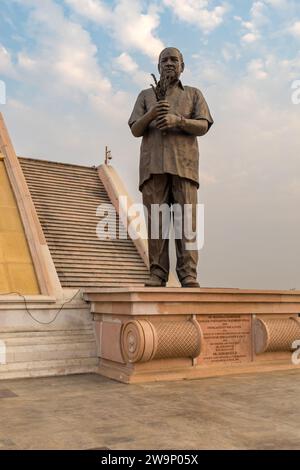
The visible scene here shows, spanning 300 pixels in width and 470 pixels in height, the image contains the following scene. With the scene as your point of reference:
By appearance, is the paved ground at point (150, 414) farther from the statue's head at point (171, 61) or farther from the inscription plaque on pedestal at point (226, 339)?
the statue's head at point (171, 61)

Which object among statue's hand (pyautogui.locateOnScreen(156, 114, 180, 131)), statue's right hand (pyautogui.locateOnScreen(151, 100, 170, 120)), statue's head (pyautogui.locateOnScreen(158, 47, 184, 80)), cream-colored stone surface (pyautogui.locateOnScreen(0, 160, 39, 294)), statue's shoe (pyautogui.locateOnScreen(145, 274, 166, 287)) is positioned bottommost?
statue's shoe (pyautogui.locateOnScreen(145, 274, 166, 287))

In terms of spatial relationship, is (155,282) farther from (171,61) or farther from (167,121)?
(171,61)

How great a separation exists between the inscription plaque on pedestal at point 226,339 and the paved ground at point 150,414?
0.66m

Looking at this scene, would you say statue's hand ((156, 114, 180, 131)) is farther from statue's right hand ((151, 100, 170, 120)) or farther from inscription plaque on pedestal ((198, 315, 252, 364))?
inscription plaque on pedestal ((198, 315, 252, 364))

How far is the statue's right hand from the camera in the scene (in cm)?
742

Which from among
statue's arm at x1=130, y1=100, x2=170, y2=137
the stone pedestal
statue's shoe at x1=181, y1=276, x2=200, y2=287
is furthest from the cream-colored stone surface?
statue's arm at x1=130, y1=100, x2=170, y2=137

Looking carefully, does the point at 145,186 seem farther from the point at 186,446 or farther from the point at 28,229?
the point at 186,446

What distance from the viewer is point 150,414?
474 cm

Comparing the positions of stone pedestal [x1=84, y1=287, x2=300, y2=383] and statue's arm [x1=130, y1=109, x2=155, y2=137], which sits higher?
statue's arm [x1=130, y1=109, x2=155, y2=137]

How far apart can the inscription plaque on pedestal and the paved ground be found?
659mm

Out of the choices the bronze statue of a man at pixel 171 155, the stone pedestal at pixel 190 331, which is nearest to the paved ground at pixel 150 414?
the stone pedestal at pixel 190 331

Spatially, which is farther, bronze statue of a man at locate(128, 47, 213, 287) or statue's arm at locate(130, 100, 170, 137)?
bronze statue of a man at locate(128, 47, 213, 287)

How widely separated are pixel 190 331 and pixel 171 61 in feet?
13.3

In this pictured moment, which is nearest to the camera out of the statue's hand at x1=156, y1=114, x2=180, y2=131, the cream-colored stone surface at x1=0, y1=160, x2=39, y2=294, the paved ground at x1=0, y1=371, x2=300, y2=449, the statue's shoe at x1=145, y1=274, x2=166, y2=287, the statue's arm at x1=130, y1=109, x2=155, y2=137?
the paved ground at x1=0, y1=371, x2=300, y2=449
